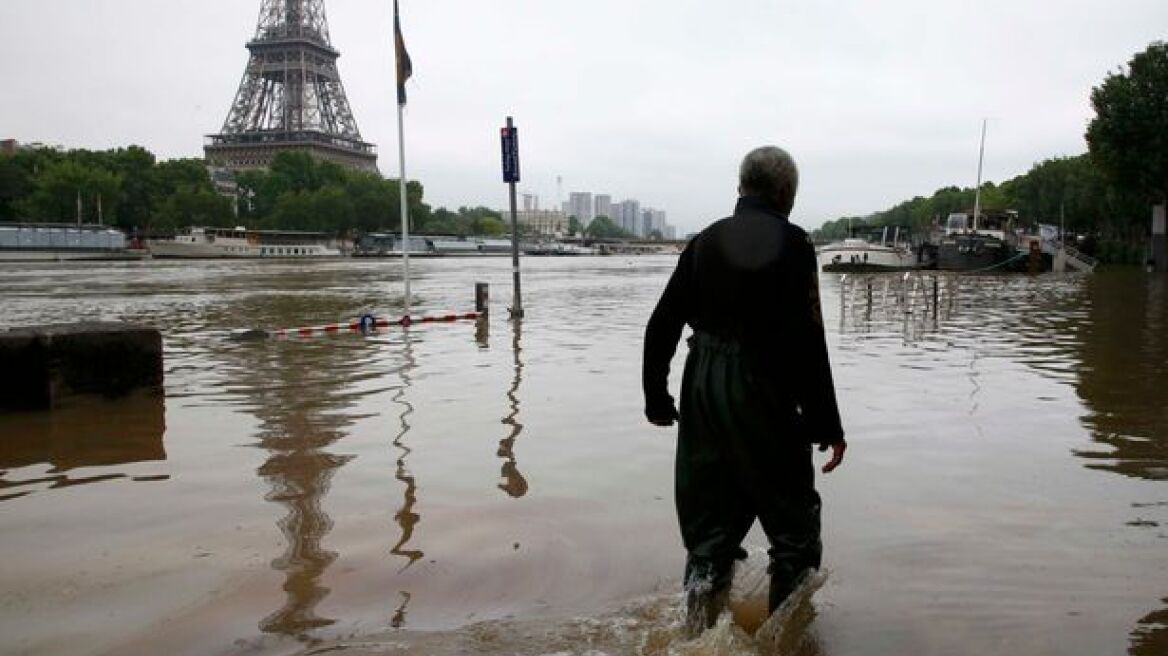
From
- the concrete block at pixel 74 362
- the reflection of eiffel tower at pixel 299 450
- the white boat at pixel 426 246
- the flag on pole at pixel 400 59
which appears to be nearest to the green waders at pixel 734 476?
the reflection of eiffel tower at pixel 299 450

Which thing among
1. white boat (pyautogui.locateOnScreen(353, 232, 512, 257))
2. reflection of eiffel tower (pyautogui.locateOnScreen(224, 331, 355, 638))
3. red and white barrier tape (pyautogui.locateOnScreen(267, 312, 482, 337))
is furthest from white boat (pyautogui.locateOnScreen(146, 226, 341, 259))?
reflection of eiffel tower (pyautogui.locateOnScreen(224, 331, 355, 638))

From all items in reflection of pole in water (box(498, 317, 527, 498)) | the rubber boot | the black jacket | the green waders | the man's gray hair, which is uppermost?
the man's gray hair

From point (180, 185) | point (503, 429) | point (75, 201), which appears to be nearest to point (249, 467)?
point (503, 429)

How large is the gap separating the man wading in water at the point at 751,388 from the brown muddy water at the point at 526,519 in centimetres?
33

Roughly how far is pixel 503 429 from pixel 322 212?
12007 cm

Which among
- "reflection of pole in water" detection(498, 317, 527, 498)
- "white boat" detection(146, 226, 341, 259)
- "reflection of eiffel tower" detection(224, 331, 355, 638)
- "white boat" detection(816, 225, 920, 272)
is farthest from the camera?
"white boat" detection(146, 226, 341, 259)

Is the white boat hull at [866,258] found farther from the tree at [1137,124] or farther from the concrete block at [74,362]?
the concrete block at [74,362]

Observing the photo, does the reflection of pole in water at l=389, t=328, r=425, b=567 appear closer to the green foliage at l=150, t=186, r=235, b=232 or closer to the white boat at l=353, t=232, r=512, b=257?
the green foliage at l=150, t=186, r=235, b=232

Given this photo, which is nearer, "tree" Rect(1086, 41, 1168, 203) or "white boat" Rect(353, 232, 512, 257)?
"tree" Rect(1086, 41, 1168, 203)

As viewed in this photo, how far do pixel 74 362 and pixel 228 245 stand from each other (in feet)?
307

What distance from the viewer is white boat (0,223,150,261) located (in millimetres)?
75062

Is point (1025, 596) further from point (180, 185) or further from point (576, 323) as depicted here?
point (180, 185)

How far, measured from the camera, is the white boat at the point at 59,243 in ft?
246

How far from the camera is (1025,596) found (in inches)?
155
